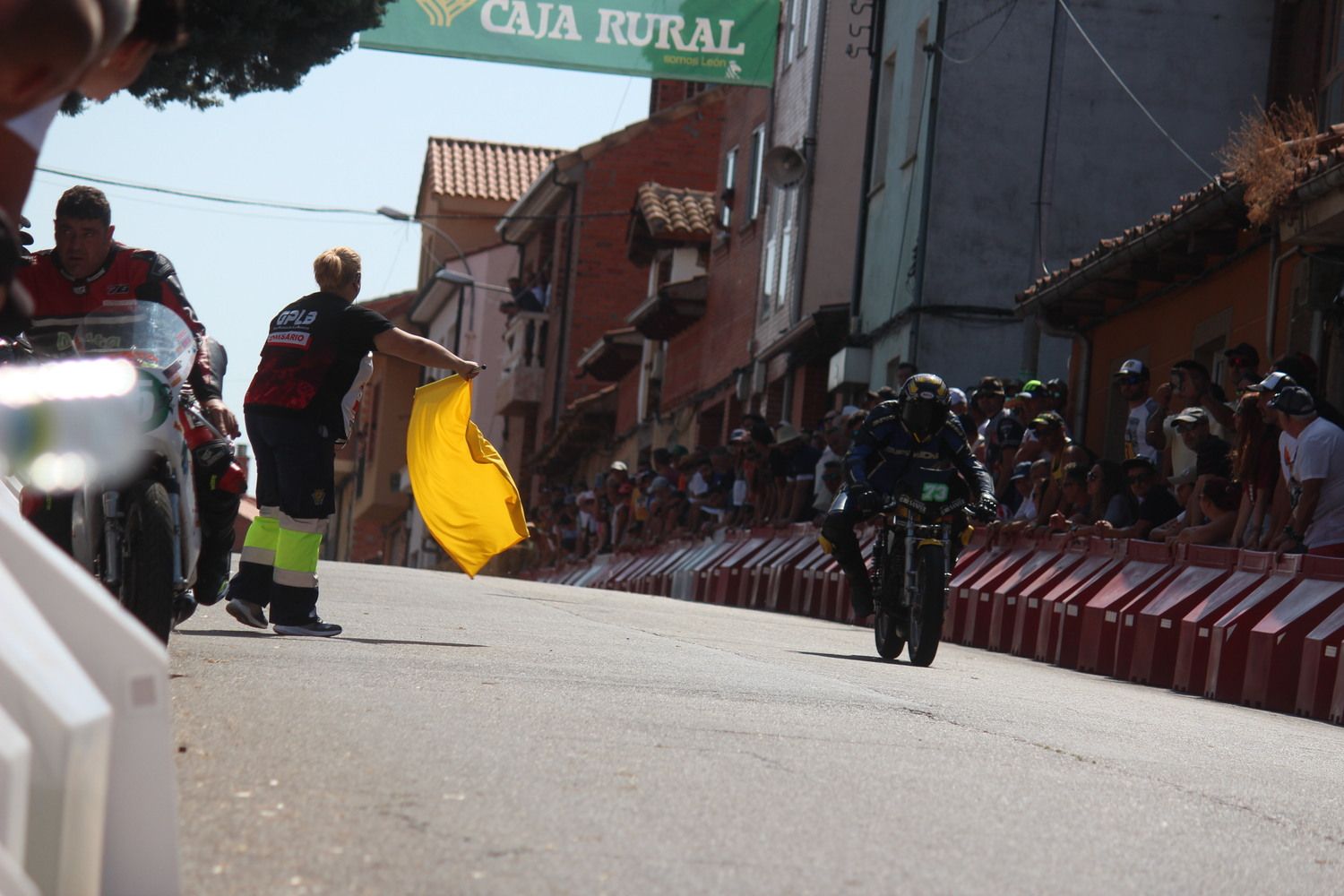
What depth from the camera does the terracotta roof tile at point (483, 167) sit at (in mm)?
81438

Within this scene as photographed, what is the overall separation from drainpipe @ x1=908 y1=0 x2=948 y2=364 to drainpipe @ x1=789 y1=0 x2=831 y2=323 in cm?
738

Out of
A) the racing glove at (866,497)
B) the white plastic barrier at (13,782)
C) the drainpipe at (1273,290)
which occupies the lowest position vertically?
the white plastic barrier at (13,782)

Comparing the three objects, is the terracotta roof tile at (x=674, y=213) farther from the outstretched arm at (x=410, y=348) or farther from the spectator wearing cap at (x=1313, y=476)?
the outstretched arm at (x=410, y=348)

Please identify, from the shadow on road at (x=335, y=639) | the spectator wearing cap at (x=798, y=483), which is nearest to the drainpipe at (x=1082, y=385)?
the spectator wearing cap at (x=798, y=483)

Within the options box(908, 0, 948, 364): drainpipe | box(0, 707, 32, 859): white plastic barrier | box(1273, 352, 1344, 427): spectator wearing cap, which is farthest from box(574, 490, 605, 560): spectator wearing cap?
box(0, 707, 32, 859): white plastic barrier

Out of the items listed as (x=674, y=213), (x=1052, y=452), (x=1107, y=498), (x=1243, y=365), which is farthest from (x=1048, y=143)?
(x=674, y=213)

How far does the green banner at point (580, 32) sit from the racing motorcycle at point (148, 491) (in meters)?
14.8

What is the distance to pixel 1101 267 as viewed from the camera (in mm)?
27156

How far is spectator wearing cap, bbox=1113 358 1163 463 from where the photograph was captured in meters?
19.9

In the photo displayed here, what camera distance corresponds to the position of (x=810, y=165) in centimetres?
4091

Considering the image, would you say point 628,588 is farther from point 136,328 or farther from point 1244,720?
point 136,328

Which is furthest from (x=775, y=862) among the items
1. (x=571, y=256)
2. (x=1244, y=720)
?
(x=571, y=256)

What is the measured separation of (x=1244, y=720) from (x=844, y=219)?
28.6 m

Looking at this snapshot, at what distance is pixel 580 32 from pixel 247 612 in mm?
14069
